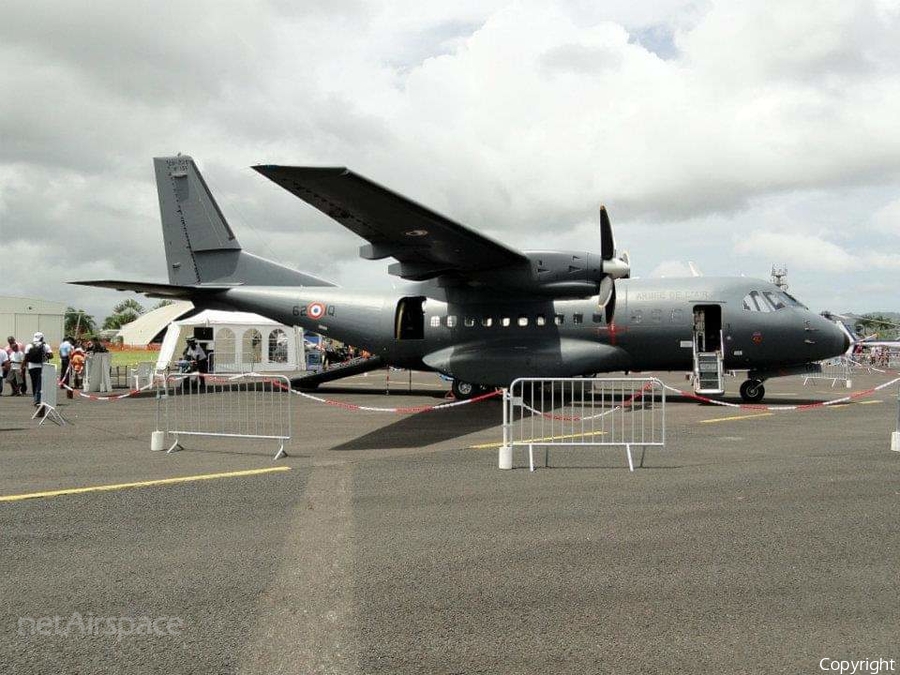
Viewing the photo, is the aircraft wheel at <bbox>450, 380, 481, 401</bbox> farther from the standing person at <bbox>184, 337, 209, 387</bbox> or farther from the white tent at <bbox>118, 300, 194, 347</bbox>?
the white tent at <bbox>118, 300, 194, 347</bbox>

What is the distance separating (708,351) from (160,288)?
587 inches

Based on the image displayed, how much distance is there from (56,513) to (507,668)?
4962 millimetres

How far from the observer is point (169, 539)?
5.58 m

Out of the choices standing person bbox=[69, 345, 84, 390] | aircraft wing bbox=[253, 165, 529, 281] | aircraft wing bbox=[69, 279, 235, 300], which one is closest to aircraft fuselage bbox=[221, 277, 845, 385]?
aircraft wing bbox=[253, 165, 529, 281]

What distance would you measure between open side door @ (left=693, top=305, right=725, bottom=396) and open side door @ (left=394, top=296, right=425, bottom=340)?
714 centimetres

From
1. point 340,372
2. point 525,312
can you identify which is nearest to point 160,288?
point 340,372

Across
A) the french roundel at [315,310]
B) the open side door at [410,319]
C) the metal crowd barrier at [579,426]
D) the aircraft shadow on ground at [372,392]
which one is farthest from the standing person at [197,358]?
the metal crowd barrier at [579,426]

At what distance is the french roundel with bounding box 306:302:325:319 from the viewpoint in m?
20.0

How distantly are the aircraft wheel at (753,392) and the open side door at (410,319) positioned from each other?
8588mm

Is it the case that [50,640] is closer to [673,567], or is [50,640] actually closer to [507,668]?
[507,668]

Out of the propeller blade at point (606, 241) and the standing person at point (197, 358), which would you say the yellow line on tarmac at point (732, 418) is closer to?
the propeller blade at point (606, 241)

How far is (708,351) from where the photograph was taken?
692 inches

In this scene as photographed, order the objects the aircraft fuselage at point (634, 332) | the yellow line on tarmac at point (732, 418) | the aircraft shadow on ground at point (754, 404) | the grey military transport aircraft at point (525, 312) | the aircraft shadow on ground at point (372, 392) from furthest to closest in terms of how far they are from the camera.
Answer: the aircraft shadow on ground at point (372, 392) → the aircraft shadow on ground at point (754, 404) → the aircraft fuselage at point (634, 332) → the grey military transport aircraft at point (525, 312) → the yellow line on tarmac at point (732, 418)

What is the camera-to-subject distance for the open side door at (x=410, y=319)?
19203 millimetres
